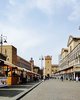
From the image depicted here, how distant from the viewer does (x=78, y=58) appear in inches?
4294

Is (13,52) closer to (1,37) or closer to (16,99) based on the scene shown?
(1,37)

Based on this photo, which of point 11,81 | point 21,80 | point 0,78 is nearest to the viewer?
point 0,78

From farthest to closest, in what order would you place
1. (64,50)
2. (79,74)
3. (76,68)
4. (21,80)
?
1. (64,50)
2. (79,74)
3. (76,68)
4. (21,80)

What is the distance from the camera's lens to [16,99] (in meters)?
20.6

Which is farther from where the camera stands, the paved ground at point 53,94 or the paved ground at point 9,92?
the paved ground at point 53,94

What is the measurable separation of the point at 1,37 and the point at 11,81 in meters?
9.46

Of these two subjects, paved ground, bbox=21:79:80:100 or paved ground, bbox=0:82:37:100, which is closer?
paved ground, bbox=0:82:37:100

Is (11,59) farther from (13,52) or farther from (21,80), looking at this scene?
(21,80)

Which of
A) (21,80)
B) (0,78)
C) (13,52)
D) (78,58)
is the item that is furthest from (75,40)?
(0,78)

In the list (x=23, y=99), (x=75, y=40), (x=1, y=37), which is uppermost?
(x=75, y=40)

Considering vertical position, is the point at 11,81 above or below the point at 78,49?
below

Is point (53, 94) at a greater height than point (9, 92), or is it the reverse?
point (9, 92)

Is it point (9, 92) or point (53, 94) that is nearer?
point (53, 94)

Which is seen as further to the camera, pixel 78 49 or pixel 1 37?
pixel 78 49
